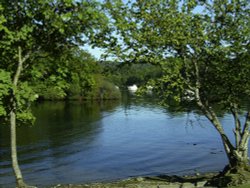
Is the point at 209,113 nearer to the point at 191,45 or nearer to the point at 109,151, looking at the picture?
the point at 191,45

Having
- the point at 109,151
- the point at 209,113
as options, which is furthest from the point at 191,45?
the point at 109,151

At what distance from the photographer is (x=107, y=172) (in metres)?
26.9

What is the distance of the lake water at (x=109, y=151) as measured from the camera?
2641 centimetres

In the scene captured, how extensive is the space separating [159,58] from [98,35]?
281 cm

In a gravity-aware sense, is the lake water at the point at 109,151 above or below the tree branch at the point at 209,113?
below

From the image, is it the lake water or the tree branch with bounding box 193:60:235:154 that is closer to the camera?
the tree branch with bounding box 193:60:235:154

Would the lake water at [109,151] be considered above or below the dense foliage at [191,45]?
below

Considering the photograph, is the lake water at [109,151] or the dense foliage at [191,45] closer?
the dense foliage at [191,45]

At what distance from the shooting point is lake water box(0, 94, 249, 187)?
26.4 m

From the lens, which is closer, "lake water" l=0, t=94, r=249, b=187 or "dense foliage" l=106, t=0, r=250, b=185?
"dense foliage" l=106, t=0, r=250, b=185

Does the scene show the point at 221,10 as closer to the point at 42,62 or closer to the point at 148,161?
the point at 42,62

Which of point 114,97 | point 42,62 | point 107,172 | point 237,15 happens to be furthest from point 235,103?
point 114,97

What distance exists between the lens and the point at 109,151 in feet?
113

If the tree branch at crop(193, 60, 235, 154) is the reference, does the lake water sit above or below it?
below
